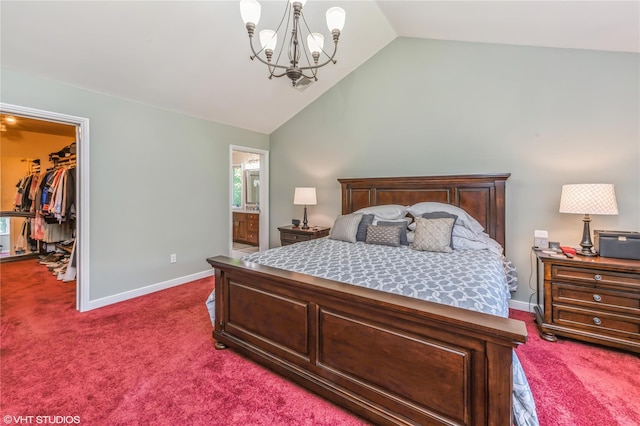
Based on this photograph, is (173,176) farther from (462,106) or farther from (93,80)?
(462,106)

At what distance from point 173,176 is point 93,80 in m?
1.28

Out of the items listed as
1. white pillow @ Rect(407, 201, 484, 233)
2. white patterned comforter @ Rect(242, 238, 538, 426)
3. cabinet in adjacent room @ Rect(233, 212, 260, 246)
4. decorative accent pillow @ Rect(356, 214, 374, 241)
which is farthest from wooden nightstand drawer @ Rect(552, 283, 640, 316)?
cabinet in adjacent room @ Rect(233, 212, 260, 246)

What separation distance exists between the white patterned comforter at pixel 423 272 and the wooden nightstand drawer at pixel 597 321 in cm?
53

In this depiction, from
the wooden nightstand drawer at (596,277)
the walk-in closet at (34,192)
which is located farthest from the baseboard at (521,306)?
the walk-in closet at (34,192)

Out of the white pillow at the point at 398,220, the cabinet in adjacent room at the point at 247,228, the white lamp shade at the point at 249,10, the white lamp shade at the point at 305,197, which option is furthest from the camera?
the cabinet in adjacent room at the point at 247,228

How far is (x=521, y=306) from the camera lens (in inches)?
117

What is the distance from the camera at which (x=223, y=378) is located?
1888 mm

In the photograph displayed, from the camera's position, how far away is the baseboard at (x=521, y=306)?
2920 mm

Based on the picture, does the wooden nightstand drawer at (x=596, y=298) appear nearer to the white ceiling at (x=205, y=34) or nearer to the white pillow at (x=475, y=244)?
the white pillow at (x=475, y=244)

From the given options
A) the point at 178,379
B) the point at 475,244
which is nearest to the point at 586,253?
the point at 475,244

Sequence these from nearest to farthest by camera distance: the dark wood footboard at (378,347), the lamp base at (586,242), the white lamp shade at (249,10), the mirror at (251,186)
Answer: the dark wood footboard at (378,347) → the white lamp shade at (249,10) → the lamp base at (586,242) → the mirror at (251,186)

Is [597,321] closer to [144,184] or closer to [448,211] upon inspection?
[448,211]

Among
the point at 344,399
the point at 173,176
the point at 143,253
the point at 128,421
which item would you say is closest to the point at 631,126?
the point at 344,399

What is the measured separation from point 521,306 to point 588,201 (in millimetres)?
1290
